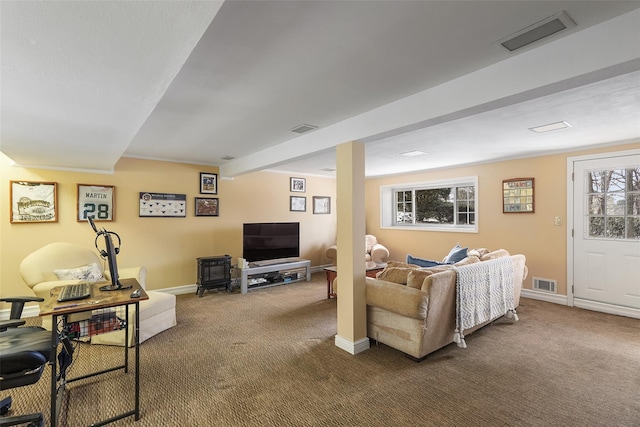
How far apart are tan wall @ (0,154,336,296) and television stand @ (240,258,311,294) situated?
2.01 ft

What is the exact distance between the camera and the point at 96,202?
452 cm

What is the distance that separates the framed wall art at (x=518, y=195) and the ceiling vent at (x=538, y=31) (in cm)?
378

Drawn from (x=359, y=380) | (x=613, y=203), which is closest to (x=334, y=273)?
(x=359, y=380)

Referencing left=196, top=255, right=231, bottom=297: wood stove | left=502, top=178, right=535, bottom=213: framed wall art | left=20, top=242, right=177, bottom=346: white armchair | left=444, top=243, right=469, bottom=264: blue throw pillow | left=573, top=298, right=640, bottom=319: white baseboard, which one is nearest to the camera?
left=20, top=242, right=177, bottom=346: white armchair

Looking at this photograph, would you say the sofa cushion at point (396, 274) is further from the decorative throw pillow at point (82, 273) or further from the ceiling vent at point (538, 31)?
the decorative throw pillow at point (82, 273)

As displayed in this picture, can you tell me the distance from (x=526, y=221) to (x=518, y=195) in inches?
17.1

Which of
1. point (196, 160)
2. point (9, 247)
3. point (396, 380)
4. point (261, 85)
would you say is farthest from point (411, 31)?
point (9, 247)

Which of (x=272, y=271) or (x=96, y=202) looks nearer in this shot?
(x=96, y=202)

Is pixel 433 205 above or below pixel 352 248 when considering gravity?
above

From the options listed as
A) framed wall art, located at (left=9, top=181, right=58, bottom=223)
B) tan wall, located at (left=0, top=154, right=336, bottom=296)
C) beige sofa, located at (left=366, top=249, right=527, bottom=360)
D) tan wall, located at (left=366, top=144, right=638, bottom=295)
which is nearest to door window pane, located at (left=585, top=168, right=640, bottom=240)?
tan wall, located at (left=366, top=144, right=638, bottom=295)

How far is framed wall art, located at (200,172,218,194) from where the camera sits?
5.47m

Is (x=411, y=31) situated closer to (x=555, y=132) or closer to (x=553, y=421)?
(x=553, y=421)

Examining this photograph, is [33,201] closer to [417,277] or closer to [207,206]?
[207,206]

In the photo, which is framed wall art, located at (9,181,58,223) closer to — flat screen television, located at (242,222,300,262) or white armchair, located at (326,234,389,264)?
flat screen television, located at (242,222,300,262)
